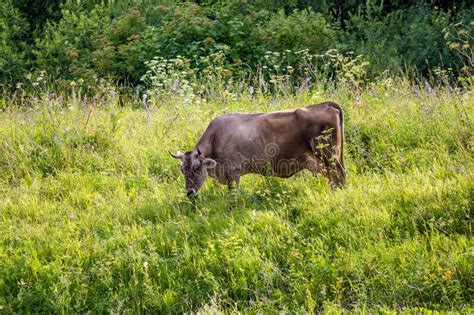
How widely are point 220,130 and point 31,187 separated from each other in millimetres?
2633

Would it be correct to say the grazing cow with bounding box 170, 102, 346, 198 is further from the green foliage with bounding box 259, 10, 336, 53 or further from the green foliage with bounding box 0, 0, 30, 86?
the green foliage with bounding box 0, 0, 30, 86

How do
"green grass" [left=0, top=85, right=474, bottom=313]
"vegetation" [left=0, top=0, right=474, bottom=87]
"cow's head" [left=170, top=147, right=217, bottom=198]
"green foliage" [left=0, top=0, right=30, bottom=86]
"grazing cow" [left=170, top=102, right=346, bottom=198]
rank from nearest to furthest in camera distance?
"green grass" [left=0, top=85, right=474, bottom=313] → "grazing cow" [left=170, top=102, right=346, bottom=198] → "cow's head" [left=170, top=147, right=217, bottom=198] → "vegetation" [left=0, top=0, right=474, bottom=87] → "green foliage" [left=0, top=0, right=30, bottom=86]

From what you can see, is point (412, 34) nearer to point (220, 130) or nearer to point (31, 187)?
point (220, 130)

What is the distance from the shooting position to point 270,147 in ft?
26.6

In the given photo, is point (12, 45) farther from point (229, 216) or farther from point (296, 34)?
point (229, 216)

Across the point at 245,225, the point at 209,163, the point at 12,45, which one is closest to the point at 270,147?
the point at 209,163

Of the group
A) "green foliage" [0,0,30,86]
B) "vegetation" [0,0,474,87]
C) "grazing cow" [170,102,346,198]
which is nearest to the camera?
"grazing cow" [170,102,346,198]

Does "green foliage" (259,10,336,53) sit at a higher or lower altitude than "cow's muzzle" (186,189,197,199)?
higher

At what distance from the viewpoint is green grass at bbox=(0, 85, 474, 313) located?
5969 mm

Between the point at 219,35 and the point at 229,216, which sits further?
the point at 219,35

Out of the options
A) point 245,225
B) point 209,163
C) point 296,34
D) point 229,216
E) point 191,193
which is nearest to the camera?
point 245,225

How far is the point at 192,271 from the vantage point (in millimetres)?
6543

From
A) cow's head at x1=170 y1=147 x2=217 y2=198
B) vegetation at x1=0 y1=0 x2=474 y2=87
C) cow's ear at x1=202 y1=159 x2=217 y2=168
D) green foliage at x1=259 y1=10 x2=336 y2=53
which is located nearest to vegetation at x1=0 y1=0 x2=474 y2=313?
cow's head at x1=170 y1=147 x2=217 y2=198

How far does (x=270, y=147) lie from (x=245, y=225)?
145cm
